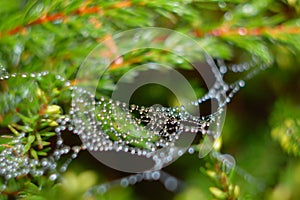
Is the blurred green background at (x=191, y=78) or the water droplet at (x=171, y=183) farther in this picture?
the water droplet at (x=171, y=183)

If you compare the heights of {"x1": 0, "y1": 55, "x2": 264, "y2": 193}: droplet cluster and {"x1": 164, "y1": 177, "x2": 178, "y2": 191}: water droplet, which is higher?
{"x1": 0, "y1": 55, "x2": 264, "y2": 193}: droplet cluster

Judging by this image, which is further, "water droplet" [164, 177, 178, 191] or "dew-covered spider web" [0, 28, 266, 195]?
"water droplet" [164, 177, 178, 191]

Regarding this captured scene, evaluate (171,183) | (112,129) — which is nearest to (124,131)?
(112,129)

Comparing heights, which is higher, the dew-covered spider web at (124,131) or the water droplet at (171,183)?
the dew-covered spider web at (124,131)

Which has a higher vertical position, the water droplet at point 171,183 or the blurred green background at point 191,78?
the blurred green background at point 191,78

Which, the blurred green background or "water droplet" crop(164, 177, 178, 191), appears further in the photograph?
"water droplet" crop(164, 177, 178, 191)

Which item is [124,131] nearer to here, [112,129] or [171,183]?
[112,129]

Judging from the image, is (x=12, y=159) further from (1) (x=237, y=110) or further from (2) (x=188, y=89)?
(1) (x=237, y=110)

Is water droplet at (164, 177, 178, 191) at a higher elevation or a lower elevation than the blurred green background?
lower

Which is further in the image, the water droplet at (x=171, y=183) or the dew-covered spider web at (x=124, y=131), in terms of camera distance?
the water droplet at (x=171, y=183)
